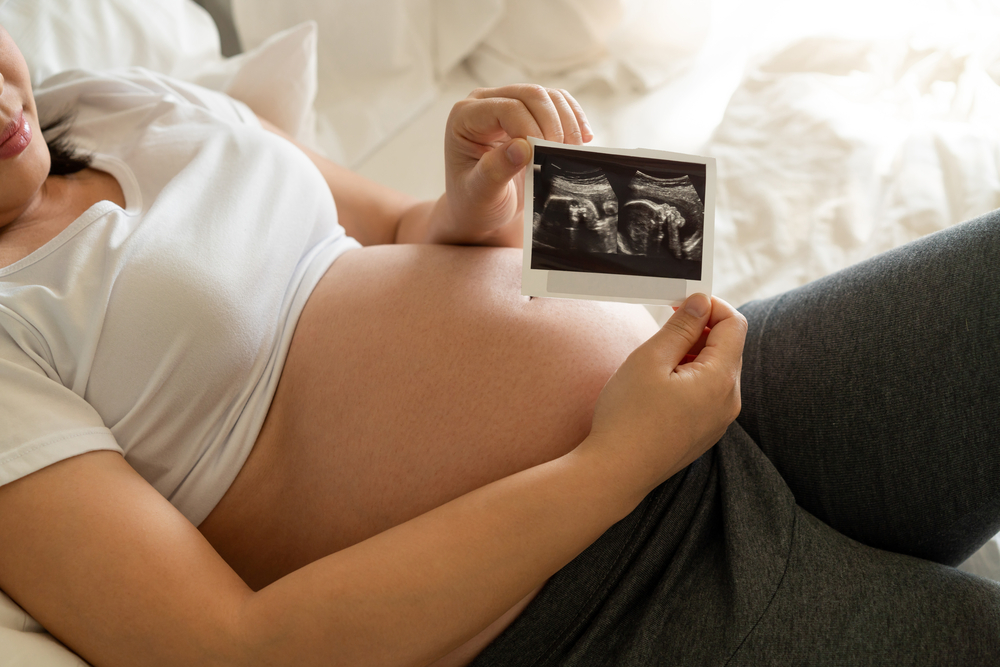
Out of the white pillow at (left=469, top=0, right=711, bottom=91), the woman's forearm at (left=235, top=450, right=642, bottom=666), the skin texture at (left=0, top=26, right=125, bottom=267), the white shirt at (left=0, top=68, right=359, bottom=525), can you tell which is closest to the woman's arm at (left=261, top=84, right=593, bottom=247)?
the white shirt at (left=0, top=68, right=359, bottom=525)

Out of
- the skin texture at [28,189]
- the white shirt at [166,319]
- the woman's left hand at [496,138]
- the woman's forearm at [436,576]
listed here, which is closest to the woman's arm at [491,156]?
the woman's left hand at [496,138]

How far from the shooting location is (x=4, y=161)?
28.8 inches

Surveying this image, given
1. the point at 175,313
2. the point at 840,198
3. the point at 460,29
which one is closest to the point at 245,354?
the point at 175,313

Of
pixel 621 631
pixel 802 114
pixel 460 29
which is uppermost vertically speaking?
pixel 460 29

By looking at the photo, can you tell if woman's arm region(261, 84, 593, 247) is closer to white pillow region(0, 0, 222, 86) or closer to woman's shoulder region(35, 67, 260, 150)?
woman's shoulder region(35, 67, 260, 150)

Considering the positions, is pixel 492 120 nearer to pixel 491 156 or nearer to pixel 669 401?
pixel 491 156

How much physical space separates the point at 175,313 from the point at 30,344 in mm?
146

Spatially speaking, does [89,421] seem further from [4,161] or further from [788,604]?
[788,604]

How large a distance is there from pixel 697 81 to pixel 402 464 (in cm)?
132

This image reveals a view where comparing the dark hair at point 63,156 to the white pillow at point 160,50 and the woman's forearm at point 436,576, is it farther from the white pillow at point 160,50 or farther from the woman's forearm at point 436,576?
the woman's forearm at point 436,576

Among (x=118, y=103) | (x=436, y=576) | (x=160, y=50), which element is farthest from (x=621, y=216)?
(x=160, y=50)

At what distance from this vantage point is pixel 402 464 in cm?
72

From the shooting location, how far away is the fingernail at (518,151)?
696mm

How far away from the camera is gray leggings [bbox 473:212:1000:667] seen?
0.65m
